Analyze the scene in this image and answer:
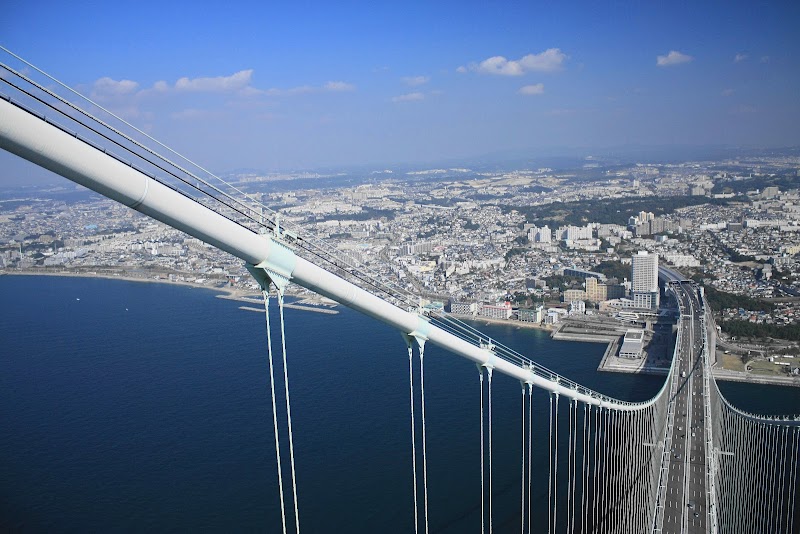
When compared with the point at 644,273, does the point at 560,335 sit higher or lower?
lower

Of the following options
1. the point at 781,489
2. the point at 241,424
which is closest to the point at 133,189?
the point at 781,489

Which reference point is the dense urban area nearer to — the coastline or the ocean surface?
the coastline

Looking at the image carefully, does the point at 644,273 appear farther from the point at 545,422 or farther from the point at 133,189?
the point at 133,189

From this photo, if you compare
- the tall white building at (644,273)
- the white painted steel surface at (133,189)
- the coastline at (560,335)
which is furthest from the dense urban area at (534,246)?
the white painted steel surface at (133,189)

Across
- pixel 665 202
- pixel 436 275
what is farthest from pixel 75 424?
pixel 665 202

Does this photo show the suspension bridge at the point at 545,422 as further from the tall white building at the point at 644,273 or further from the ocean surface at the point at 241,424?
the tall white building at the point at 644,273
